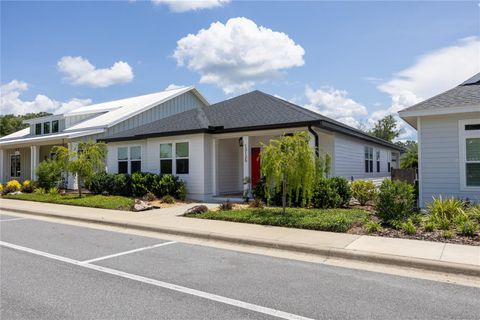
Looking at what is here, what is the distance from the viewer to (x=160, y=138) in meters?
17.7

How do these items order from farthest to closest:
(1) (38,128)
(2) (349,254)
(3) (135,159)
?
1. (1) (38,128)
2. (3) (135,159)
3. (2) (349,254)

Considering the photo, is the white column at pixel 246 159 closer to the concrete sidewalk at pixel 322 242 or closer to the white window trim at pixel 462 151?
the concrete sidewalk at pixel 322 242

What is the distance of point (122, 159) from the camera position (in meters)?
20.1

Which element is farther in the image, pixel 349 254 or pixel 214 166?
pixel 214 166

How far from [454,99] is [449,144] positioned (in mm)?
1384

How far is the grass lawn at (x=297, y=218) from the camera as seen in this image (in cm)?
898

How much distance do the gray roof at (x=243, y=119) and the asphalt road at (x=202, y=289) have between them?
7.95 meters

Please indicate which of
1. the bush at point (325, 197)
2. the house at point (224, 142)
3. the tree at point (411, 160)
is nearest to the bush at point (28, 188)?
the house at point (224, 142)

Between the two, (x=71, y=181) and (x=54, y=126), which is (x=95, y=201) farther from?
(x=54, y=126)

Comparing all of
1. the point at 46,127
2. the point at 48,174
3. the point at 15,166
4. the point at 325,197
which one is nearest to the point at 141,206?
the point at 325,197

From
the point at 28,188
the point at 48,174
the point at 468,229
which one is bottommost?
the point at 468,229

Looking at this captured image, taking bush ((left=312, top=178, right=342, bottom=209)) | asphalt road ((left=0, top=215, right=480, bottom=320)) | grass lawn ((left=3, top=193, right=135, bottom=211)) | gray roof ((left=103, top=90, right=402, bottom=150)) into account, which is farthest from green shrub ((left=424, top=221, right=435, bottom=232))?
grass lawn ((left=3, top=193, right=135, bottom=211))

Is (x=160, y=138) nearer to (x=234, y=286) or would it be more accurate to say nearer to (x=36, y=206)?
(x=36, y=206)

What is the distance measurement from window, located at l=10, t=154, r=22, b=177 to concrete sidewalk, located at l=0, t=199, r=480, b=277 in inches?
937
